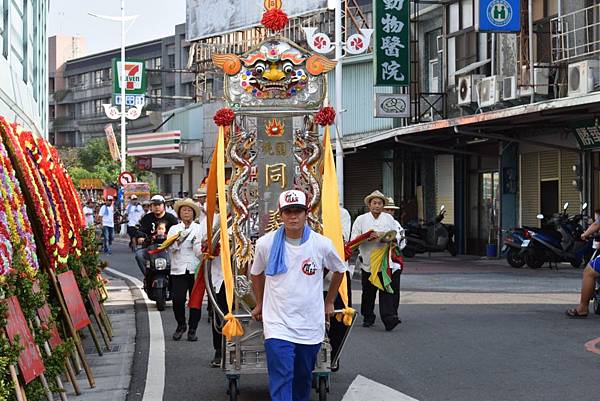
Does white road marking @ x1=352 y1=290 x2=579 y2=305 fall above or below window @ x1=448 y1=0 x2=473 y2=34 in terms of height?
below

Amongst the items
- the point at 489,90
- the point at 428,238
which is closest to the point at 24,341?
the point at 489,90

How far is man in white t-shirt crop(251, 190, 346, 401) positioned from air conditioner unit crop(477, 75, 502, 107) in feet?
57.0

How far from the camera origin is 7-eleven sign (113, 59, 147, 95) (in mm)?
46719

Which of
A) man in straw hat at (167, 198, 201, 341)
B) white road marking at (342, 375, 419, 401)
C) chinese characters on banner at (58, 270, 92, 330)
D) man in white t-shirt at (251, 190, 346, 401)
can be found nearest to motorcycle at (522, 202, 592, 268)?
man in straw hat at (167, 198, 201, 341)

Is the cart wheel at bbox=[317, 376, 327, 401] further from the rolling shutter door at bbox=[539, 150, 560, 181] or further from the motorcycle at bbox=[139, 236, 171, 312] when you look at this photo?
the rolling shutter door at bbox=[539, 150, 560, 181]

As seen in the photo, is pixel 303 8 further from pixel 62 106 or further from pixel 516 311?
pixel 62 106

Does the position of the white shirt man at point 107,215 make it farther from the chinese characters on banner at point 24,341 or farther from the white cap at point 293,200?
the white cap at point 293,200

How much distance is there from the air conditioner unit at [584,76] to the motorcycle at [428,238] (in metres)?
8.17

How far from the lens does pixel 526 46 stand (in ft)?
78.8

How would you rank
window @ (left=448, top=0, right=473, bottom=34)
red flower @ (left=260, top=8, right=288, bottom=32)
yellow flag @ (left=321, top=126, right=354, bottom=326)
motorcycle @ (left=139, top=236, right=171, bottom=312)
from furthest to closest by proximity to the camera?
window @ (left=448, top=0, right=473, bottom=34), motorcycle @ (left=139, top=236, right=171, bottom=312), red flower @ (left=260, top=8, right=288, bottom=32), yellow flag @ (left=321, top=126, right=354, bottom=326)

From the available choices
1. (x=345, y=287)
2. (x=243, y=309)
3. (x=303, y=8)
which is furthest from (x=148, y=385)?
(x=303, y=8)

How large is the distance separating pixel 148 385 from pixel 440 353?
10.7 ft

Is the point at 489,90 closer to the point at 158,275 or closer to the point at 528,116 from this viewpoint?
the point at 528,116

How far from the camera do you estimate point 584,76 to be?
2050cm
